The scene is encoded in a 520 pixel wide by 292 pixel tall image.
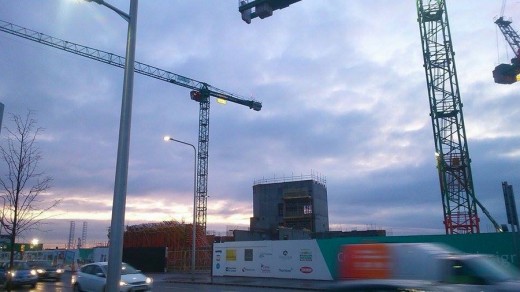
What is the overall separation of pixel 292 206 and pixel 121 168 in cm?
6860

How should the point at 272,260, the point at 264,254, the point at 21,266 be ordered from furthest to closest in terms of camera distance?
the point at 264,254
the point at 272,260
the point at 21,266

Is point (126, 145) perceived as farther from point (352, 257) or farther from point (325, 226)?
point (325, 226)

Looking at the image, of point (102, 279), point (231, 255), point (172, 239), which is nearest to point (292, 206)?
point (172, 239)

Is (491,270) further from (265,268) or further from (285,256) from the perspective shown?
(265,268)

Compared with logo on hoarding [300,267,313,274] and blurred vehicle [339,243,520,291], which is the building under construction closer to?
logo on hoarding [300,267,313,274]

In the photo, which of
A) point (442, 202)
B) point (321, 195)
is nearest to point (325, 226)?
point (321, 195)

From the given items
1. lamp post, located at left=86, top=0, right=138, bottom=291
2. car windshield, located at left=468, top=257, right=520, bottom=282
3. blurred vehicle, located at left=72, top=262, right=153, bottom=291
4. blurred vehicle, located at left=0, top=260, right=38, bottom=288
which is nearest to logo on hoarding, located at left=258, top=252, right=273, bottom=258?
blurred vehicle, located at left=0, top=260, right=38, bottom=288

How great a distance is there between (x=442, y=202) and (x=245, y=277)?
19225 mm

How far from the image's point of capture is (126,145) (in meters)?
8.30

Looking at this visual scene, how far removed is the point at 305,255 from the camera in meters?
28.9

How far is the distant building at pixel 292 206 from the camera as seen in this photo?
7381 cm

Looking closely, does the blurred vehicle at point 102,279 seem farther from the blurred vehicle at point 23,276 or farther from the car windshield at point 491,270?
the car windshield at point 491,270

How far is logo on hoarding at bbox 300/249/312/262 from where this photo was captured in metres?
28.7

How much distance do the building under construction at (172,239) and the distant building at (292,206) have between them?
1843 centimetres
